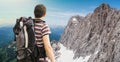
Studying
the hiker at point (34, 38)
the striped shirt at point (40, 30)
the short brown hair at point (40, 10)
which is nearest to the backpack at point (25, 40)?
the hiker at point (34, 38)

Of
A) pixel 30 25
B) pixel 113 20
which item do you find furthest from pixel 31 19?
pixel 113 20

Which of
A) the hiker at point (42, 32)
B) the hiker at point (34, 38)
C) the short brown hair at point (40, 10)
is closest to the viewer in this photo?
the hiker at point (42, 32)

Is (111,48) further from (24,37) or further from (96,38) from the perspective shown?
(24,37)

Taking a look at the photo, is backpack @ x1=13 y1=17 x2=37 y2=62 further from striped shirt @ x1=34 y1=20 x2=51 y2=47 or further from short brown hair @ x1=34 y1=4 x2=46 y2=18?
short brown hair @ x1=34 y1=4 x2=46 y2=18

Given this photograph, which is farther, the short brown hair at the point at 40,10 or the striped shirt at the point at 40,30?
the short brown hair at the point at 40,10

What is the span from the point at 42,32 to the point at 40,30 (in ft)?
0.36

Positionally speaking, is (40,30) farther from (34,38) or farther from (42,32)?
(34,38)

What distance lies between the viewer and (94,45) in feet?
619

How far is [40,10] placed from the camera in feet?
36.4

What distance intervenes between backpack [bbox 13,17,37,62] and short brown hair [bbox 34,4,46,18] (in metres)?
0.28

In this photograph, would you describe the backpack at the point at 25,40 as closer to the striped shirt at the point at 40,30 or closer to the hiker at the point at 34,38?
the hiker at the point at 34,38

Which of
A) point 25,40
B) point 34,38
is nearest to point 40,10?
point 34,38

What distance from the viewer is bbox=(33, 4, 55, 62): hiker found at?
421 inches

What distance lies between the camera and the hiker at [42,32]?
10.7m
